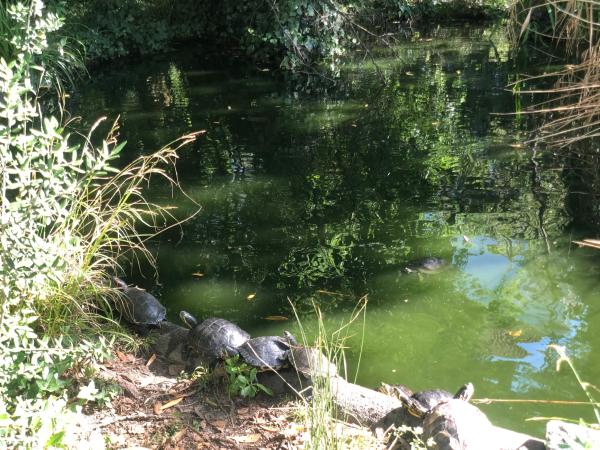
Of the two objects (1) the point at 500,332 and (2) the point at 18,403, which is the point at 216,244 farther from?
(2) the point at 18,403

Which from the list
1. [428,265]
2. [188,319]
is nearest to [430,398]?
[188,319]

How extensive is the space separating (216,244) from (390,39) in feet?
31.0

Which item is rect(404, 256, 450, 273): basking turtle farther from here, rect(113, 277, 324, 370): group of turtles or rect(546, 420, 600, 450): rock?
rect(546, 420, 600, 450): rock

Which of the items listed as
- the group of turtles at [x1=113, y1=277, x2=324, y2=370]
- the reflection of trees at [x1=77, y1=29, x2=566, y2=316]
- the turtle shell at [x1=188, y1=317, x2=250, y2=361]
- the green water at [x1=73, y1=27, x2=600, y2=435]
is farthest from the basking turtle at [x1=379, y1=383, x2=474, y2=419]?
the reflection of trees at [x1=77, y1=29, x2=566, y2=316]

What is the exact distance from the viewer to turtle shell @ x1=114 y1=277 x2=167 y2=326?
11.4 ft

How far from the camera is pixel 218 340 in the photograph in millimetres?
3152

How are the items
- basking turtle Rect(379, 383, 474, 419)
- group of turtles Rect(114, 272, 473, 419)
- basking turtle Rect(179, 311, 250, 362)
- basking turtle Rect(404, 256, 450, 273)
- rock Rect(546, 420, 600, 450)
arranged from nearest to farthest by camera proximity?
rock Rect(546, 420, 600, 450), basking turtle Rect(379, 383, 474, 419), group of turtles Rect(114, 272, 473, 419), basking turtle Rect(179, 311, 250, 362), basking turtle Rect(404, 256, 450, 273)

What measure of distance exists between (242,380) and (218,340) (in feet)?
0.91

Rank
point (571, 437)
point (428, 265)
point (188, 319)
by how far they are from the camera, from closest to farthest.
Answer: point (571, 437) → point (188, 319) → point (428, 265)

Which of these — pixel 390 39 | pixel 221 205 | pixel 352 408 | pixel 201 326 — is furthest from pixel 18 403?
pixel 390 39

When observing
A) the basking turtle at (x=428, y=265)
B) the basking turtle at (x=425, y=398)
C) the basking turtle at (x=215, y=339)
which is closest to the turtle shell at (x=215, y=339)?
the basking turtle at (x=215, y=339)

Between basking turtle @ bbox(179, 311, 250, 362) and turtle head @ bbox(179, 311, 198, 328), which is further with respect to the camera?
turtle head @ bbox(179, 311, 198, 328)

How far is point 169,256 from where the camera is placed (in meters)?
4.54

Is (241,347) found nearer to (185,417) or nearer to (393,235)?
(185,417)
